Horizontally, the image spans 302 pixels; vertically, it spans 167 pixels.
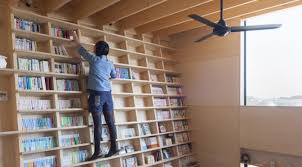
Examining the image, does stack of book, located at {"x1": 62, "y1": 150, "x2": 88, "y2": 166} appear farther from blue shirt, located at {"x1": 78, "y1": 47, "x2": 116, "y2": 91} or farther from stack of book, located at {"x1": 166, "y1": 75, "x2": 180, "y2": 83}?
stack of book, located at {"x1": 166, "y1": 75, "x2": 180, "y2": 83}

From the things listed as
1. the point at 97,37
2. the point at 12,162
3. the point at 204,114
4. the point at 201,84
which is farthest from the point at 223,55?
the point at 12,162

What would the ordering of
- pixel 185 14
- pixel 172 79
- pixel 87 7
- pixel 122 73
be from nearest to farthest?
pixel 87 7
pixel 185 14
pixel 122 73
pixel 172 79

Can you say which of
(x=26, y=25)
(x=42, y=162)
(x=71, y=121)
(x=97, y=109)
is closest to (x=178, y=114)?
(x=97, y=109)

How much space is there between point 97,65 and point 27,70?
0.92 meters

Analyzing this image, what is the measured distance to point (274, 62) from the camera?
15.0 feet

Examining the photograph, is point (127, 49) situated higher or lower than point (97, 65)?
higher

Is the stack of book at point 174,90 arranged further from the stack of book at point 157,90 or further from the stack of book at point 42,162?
the stack of book at point 42,162

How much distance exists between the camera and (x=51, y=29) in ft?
12.0

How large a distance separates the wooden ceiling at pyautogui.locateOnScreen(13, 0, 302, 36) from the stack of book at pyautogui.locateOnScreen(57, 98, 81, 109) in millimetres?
1280

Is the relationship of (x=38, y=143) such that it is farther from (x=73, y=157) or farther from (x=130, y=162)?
(x=130, y=162)

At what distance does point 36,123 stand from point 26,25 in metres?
1.31

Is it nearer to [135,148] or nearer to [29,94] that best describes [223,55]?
[135,148]

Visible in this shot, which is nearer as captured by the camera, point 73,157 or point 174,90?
point 73,157

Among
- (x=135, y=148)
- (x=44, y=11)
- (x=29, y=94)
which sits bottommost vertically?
(x=135, y=148)
